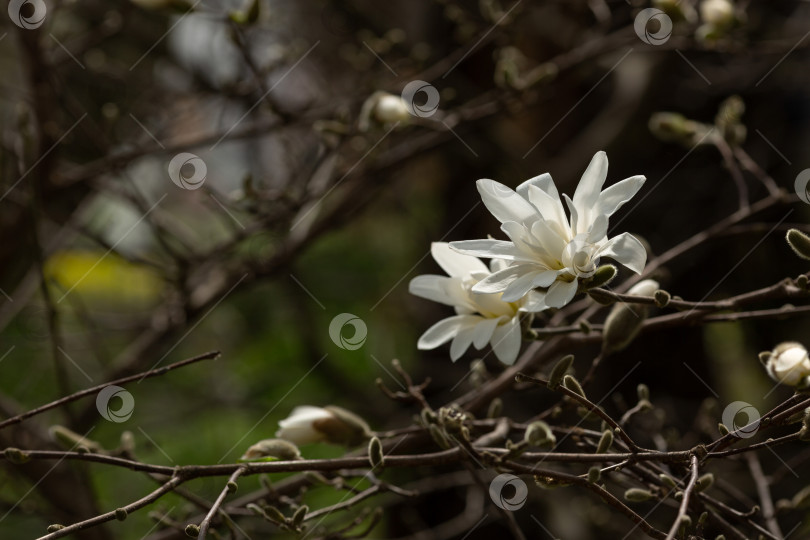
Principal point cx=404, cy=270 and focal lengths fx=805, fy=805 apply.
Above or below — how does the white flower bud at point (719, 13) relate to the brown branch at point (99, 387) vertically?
above

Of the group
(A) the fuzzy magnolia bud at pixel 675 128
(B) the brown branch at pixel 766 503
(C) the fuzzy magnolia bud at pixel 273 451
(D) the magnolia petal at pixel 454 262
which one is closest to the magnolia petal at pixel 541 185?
(D) the magnolia petal at pixel 454 262

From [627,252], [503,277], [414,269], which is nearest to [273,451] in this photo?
[503,277]

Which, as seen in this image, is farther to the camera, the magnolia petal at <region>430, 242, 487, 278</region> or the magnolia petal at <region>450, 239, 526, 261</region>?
the magnolia petal at <region>430, 242, 487, 278</region>

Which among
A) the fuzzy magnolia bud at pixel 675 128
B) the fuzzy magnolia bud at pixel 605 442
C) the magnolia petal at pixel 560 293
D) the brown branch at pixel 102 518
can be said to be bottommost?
the fuzzy magnolia bud at pixel 605 442

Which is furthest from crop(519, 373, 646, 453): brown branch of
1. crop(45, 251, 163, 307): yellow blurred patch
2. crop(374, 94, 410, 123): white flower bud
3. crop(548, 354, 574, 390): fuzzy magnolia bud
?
crop(45, 251, 163, 307): yellow blurred patch

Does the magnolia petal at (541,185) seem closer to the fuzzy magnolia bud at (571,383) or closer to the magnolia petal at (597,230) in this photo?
the magnolia petal at (597,230)

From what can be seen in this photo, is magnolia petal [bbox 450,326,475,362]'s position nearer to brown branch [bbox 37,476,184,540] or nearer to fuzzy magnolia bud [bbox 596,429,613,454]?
fuzzy magnolia bud [bbox 596,429,613,454]

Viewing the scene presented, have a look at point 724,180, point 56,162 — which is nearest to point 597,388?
point 724,180
